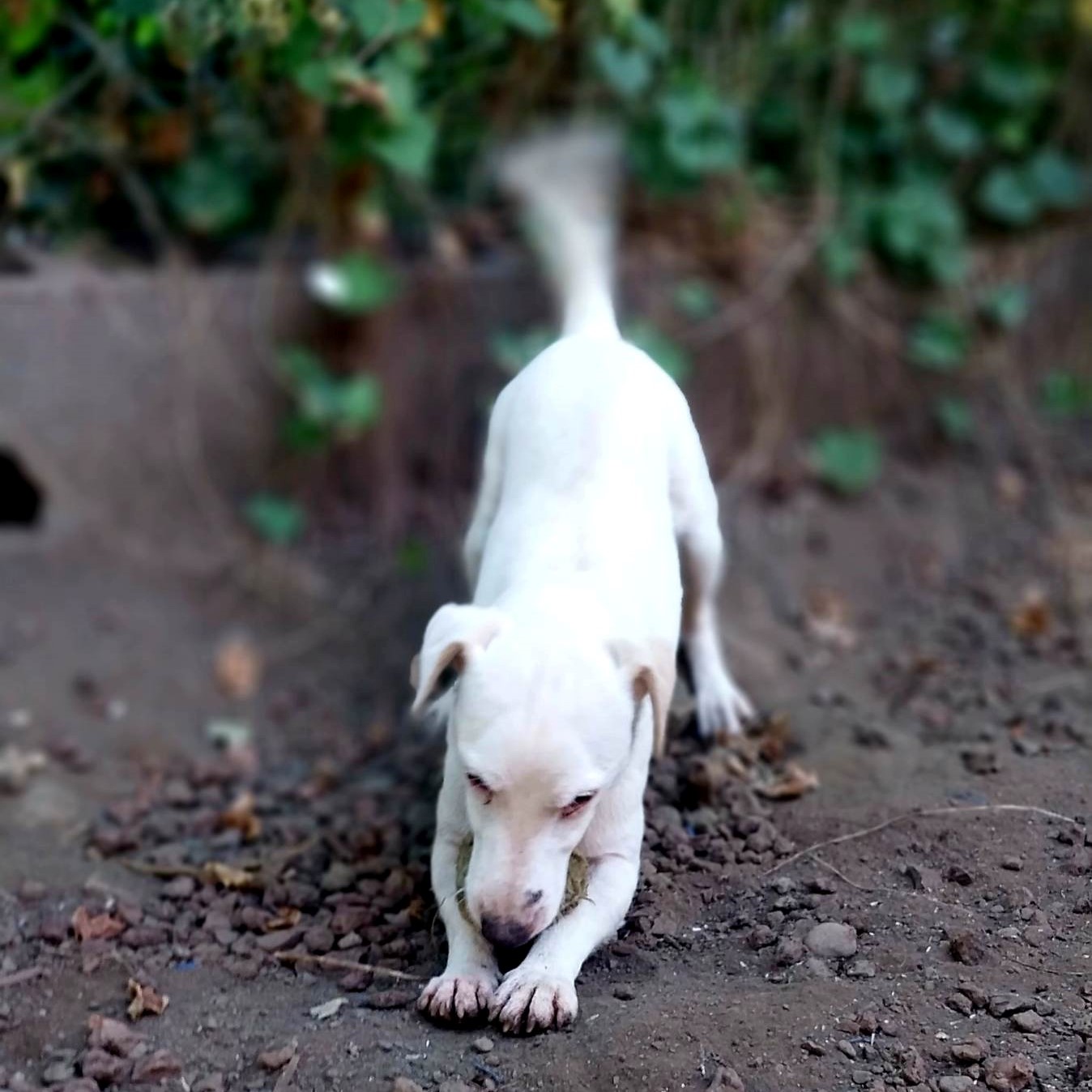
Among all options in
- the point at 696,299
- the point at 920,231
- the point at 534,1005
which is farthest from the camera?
the point at 920,231

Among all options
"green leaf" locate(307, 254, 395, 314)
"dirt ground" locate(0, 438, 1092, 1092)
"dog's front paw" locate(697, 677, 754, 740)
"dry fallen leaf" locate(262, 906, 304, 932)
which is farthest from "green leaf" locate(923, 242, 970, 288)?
"dry fallen leaf" locate(262, 906, 304, 932)

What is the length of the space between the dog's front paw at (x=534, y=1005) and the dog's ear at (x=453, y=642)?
25.7 inches

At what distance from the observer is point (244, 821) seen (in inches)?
187

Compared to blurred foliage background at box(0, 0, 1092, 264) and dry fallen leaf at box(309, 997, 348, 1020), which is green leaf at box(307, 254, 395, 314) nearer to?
blurred foliage background at box(0, 0, 1092, 264)

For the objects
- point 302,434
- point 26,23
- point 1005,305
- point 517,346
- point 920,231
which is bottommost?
point 302,434

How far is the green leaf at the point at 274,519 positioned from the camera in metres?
6.85

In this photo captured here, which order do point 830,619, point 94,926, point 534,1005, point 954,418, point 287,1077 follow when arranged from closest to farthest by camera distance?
point 287,1077, point 534,1005, point 94,926, point 830,619, point 954,418

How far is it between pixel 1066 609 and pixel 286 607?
3.30 metres

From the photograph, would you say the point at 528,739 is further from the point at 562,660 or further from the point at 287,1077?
the point at 287,1077

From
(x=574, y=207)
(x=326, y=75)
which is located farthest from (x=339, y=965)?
(x=574, y=207)

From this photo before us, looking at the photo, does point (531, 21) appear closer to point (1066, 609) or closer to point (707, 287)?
point (707, 287)

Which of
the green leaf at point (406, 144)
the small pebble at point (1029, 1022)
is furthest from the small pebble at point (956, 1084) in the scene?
the green leaf at point (406, 144)

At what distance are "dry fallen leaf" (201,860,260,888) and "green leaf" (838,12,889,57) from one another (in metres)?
4.84

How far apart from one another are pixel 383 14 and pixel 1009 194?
12.7ft
